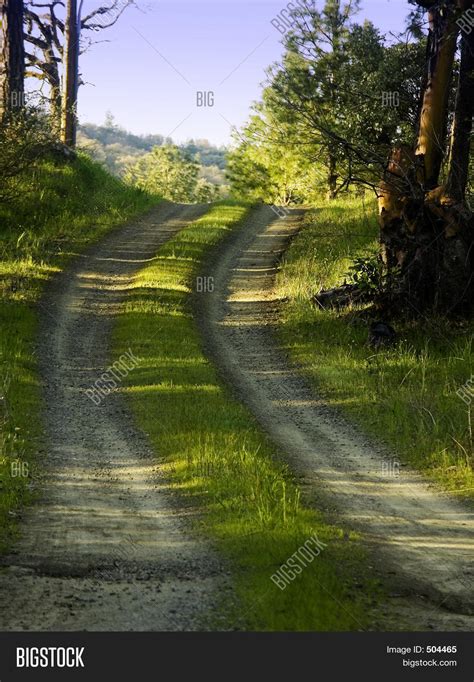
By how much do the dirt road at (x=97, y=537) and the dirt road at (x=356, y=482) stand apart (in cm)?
186

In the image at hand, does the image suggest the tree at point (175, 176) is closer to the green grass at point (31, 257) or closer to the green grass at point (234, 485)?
the green grass at point (31, 257)

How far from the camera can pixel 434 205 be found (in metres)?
16.9

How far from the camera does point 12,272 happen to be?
2100 centimetres

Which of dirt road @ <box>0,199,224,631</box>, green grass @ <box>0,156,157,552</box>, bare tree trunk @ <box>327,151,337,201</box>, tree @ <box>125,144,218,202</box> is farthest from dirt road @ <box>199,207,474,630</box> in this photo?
tree @ <box>125,144,218,202</box>

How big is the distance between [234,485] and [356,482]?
6.23 ft

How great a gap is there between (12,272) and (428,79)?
10979mm

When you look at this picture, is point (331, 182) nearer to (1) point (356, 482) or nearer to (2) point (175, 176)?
(1) point (356, 482)

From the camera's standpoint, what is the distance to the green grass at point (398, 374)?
12133 millimetres

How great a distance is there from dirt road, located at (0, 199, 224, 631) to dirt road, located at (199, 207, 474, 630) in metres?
1.86

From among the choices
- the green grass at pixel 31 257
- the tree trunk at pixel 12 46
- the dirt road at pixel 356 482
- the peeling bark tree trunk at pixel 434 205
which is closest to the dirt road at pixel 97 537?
the green grass at pixel 31 257

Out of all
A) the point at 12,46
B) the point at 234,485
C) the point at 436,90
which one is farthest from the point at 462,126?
the point at 12,46

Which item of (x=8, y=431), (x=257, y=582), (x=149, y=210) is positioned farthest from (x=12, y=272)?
(x=257, y=582)

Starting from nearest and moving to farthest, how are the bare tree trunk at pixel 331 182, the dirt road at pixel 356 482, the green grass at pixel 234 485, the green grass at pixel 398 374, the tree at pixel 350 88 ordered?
the green grass at pixel 234 485 → the dirt road at pixel 356 482 → the green grass at pixel 398 374 → the tree at pixel 350 88 → the bare tree trunk at pixel 331 182

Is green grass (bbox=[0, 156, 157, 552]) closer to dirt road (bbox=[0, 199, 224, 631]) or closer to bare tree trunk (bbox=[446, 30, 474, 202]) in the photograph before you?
dirt road (bbox=[0, 199, 224, 631])
